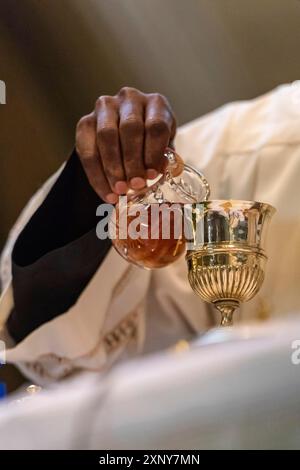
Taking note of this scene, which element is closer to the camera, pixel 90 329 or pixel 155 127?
pixel 155 127

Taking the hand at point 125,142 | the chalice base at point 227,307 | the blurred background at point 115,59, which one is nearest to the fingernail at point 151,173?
the hand at point 125,142

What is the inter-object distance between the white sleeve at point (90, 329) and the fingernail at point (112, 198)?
168mm

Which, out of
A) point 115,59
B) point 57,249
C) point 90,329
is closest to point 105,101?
point 57,249

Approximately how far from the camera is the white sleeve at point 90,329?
0.78 m

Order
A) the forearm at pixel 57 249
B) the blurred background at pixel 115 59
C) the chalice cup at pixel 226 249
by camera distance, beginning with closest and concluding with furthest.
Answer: the chalice cup at pixel 226 249 < the forearm at pixel 57 249 < the blurred background at pixel 115 59

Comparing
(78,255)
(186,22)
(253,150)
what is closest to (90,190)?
(78,255)

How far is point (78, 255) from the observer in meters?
0.67

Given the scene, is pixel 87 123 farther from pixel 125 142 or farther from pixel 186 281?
pixel 186 281

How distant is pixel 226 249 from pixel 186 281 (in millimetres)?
362

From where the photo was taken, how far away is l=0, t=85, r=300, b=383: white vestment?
2.54 feet

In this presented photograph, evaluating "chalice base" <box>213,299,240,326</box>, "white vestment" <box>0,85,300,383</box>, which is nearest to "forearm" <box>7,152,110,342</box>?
"white vestment" <box>0,85,300,383</box>

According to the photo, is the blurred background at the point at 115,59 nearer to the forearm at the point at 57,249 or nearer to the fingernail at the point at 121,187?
the forearm at the point at 57,249

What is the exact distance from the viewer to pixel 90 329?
2.69ft

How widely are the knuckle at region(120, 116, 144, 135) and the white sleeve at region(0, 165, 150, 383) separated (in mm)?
195
